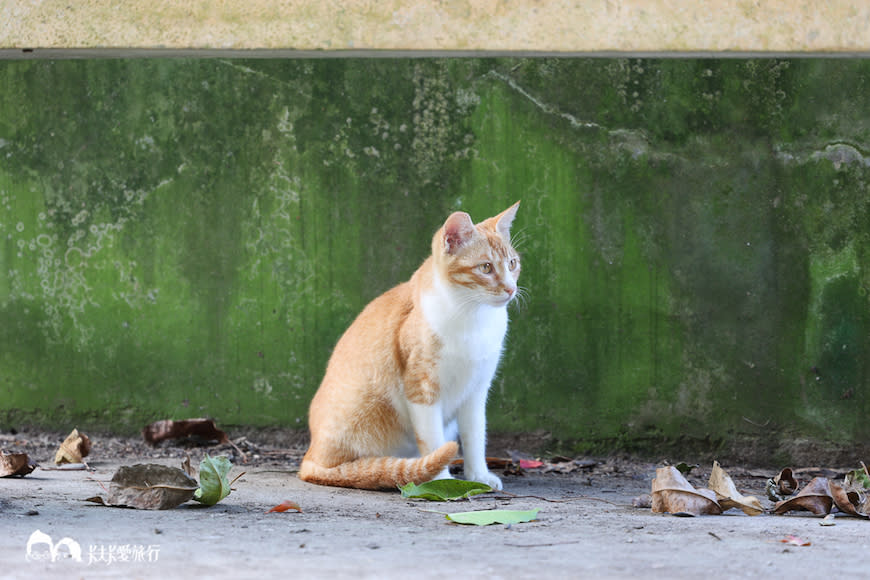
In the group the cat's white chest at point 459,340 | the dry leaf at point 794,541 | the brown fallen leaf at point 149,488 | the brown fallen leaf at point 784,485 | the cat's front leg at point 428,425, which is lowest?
the brown fallen leaf at point 784,485

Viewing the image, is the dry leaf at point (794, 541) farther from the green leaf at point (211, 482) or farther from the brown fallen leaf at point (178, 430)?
the brown fallen leaf at point (178, 430)

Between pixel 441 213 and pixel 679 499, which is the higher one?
pixel 441 213

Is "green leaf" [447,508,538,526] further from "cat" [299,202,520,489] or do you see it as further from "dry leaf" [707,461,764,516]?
"dry leaf" [707,461,764,516]

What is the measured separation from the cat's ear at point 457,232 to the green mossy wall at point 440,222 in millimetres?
897

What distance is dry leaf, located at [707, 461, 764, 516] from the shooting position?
294cm

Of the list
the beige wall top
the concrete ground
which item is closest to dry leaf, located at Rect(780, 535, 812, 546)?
Result: the concrete ground

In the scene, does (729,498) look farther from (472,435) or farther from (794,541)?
(472,435)

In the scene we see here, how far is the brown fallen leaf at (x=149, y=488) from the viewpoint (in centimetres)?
277

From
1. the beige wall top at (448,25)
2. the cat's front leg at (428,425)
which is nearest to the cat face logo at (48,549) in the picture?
the cat's front leg at (428,425)

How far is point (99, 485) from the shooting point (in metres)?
3.32

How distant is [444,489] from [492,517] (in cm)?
49

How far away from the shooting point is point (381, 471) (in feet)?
10.9

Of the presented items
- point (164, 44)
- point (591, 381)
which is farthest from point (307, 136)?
point (591, 381)

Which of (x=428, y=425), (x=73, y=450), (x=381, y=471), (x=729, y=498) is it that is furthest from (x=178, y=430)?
(x=729, y=498)
